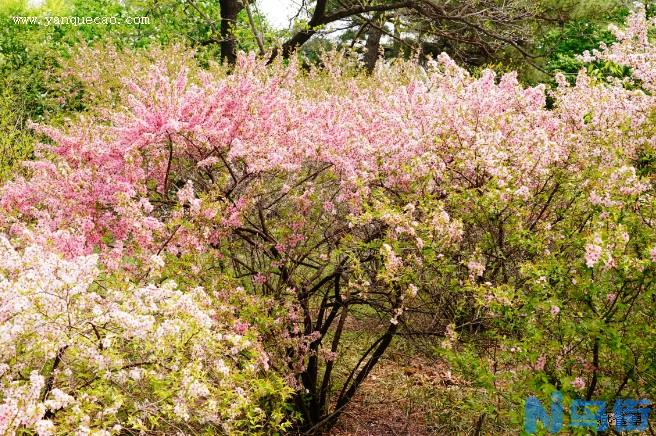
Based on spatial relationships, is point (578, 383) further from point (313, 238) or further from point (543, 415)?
point (313, 238)

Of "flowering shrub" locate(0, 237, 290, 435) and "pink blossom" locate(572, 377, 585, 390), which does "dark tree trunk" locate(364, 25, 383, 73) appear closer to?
"pink blossom" locate(572, 377, 585, 390)

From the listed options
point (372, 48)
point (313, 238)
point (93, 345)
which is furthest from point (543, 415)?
point (372, 48)

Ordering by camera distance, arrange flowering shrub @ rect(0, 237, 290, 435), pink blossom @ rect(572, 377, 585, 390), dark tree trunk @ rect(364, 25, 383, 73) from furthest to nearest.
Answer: dark tree trunk @ rect(364, 25, 383, 73), pink blossom @ rect(572, 377, 585, 390), flowering shrub @ rect(0, 237, 290, 435)

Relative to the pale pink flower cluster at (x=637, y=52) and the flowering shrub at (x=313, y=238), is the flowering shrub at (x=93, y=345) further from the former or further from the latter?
→ the pale pink flower cluster at (x=637, y=52)

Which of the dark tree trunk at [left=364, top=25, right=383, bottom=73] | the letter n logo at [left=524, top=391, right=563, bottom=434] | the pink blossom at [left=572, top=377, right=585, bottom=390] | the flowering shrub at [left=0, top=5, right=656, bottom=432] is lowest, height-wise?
the letter n logo at [left=524, top=391, right=563, bottom=434]

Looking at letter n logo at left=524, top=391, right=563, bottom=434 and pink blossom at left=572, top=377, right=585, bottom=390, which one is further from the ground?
pink blossom at left=572, top=377, right=585, bottom=390

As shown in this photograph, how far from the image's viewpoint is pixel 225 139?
178 inches

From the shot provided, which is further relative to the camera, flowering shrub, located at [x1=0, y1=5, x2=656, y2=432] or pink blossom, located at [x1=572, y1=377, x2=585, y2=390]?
pink blossom, located at [x1=572, y1=377, x2=585, y2=390]

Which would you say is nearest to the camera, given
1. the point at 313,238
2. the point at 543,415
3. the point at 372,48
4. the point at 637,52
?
the point at 543,415

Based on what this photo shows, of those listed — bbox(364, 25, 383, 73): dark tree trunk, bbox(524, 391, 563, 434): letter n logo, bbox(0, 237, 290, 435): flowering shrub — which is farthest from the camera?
bbox(364, 25, 383, 73): dark tree trunk

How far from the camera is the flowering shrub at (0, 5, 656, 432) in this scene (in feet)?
9.41

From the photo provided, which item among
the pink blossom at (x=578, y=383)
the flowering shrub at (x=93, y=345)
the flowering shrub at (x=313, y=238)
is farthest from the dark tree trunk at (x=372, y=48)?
the flowering shrub at (x=93, y=345)

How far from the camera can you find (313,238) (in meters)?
4.93

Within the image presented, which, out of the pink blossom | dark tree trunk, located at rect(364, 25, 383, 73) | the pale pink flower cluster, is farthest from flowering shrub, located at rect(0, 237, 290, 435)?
dark tree trunk, located at rect(364, 25, 383, 73)
